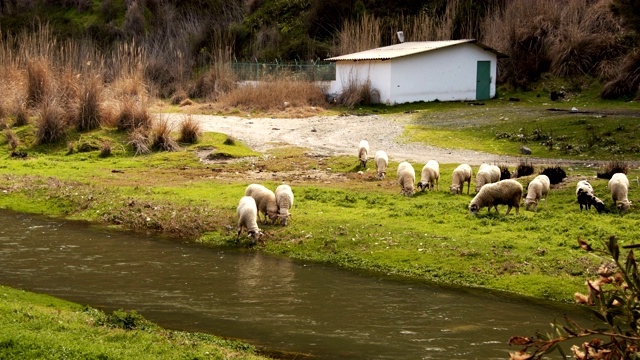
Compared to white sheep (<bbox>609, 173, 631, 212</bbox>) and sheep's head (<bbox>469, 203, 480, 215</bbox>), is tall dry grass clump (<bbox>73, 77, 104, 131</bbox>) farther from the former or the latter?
white sheep (<bbox>609, 173, 631, 212</bbox>)

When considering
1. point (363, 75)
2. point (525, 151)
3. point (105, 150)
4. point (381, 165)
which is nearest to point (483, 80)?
point (363, 75)

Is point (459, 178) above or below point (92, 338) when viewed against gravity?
above

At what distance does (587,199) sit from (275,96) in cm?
2673

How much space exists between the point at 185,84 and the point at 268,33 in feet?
46.8

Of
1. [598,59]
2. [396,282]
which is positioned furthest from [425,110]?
[396,282]

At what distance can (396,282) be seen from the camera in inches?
632

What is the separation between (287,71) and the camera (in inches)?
1967

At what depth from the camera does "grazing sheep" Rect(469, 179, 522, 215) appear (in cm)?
1909

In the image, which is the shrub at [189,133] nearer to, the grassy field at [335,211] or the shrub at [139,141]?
the grassy field at [335,211]

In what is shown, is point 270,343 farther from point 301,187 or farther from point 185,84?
point 185,84

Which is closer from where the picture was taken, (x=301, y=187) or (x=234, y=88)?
(x=301, y=187)

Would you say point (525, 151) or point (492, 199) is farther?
point (525, 151)

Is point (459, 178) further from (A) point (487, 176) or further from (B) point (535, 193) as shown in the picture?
(B) point (535, 193)

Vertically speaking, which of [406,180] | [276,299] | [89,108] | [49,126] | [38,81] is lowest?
[276,299]
